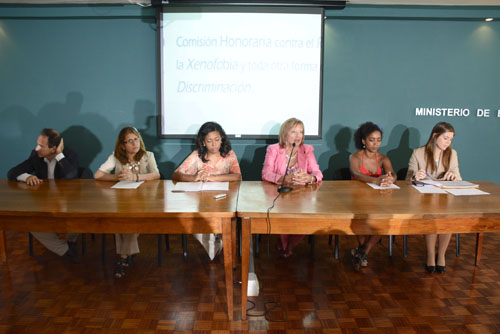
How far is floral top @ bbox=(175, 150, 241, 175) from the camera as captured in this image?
10.2 ft

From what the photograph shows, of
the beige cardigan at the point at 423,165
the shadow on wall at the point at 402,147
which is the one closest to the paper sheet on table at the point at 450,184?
the beige cardigan at the point at 423,165

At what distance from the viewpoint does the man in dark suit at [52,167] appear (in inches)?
117

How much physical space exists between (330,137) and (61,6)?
10.6ft

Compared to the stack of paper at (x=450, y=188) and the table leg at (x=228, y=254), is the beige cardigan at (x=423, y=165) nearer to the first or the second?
the stack of paper at (x=450, y=188)

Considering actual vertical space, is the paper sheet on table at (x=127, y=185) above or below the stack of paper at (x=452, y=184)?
below

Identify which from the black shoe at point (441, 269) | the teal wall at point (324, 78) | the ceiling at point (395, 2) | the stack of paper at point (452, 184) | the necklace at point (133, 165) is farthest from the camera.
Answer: the teal wall at point (324, 78)

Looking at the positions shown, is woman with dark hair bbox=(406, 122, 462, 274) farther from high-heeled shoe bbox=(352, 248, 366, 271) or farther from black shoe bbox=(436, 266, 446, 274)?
high-heeled shoe bbox=(352, 248, 366, 271)

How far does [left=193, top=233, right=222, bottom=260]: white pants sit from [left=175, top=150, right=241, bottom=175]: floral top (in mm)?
538

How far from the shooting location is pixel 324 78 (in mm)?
3979

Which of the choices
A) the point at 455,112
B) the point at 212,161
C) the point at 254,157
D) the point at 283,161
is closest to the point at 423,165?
the point at 283,161

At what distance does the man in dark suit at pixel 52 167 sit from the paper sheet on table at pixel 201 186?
111cm

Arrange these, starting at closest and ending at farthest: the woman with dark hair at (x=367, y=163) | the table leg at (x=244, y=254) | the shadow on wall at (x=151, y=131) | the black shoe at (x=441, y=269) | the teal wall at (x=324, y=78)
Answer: the table leg at (x=244, y=254) → the black shoe at (x=441, y=269) → the woman with dark hair at (x=367, y=163) → the teal wall at (x=324, y=78) → the shadow on wall at (x=151, y=131)

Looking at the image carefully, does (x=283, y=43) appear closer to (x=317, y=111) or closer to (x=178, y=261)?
(x=317, y=111)

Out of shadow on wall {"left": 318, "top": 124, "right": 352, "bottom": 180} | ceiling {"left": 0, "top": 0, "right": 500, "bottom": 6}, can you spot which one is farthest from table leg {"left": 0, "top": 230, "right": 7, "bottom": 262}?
shadow on wall {"left": 318, "top": 124, "right": 352, "bottom": 180}
